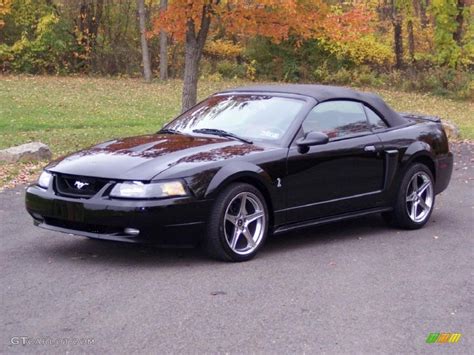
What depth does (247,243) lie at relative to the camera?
6.55 metres

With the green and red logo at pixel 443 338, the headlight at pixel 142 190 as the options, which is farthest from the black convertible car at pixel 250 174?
the green and red logo at pixel 443 338

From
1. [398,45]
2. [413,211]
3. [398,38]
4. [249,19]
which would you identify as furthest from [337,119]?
[398,45]

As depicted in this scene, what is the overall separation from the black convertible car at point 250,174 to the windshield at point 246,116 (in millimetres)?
12

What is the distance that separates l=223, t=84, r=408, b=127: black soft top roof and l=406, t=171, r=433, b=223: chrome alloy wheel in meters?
0.61

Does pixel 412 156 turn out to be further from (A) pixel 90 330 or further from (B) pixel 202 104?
(A) pixel 90 330

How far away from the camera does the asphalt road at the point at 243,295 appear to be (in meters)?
4.61

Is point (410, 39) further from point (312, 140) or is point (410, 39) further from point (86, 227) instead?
point (86, 227)

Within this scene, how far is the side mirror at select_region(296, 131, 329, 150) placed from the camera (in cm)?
695

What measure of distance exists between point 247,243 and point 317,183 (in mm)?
967

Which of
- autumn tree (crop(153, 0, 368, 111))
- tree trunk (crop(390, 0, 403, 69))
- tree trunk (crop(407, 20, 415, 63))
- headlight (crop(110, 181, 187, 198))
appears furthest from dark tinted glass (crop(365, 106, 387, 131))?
tree trunk (crop(407, 20, 415, 63))

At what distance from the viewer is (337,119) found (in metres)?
7.61

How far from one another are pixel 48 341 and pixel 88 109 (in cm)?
1812

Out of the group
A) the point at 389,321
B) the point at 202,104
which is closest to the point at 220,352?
the point at 389,321

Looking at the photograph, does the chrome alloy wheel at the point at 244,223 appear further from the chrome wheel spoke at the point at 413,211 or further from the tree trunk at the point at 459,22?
the tree trunk at the point at 459,22
